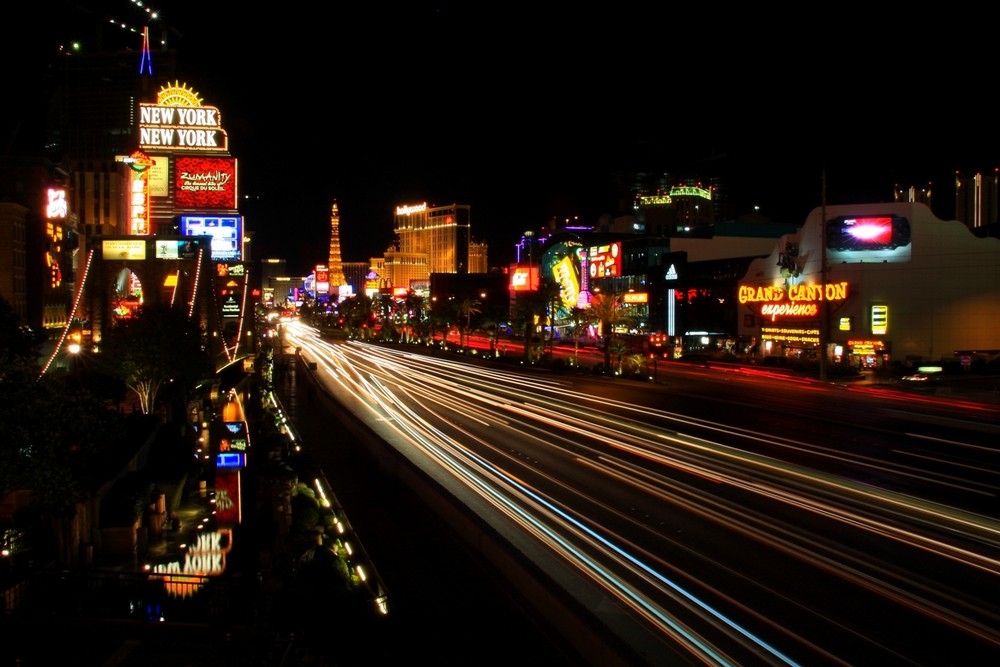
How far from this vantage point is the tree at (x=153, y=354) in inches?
1164


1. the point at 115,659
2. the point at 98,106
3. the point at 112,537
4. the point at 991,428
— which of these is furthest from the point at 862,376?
the point at 98,106

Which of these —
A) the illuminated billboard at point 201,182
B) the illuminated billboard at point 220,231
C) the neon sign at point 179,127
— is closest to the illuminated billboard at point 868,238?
the illuminated billboard at point 220,231

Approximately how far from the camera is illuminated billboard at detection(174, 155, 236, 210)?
76.1 metres

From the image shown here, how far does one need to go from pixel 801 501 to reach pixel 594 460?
618cm

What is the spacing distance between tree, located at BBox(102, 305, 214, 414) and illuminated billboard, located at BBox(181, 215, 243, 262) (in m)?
41.6

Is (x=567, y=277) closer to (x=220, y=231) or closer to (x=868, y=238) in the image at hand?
(x=220, y=231)

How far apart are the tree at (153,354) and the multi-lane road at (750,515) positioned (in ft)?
25.6

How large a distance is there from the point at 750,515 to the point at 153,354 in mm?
22696

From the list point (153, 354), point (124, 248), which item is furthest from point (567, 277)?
point (153, 354)

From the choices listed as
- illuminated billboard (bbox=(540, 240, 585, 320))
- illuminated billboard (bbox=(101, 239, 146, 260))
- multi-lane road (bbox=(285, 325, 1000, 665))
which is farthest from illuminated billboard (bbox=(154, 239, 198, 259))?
illuminated billboard (bbox=(540, 240, 585, 320))

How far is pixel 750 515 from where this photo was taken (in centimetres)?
1519

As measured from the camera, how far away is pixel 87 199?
100188 millimetres

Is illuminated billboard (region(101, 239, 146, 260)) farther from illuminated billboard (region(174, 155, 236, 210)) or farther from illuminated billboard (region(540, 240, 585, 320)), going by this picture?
illuminated billboard (region(540, 240, 585, 320))

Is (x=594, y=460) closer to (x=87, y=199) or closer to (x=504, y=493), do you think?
(x=504, y=493)
